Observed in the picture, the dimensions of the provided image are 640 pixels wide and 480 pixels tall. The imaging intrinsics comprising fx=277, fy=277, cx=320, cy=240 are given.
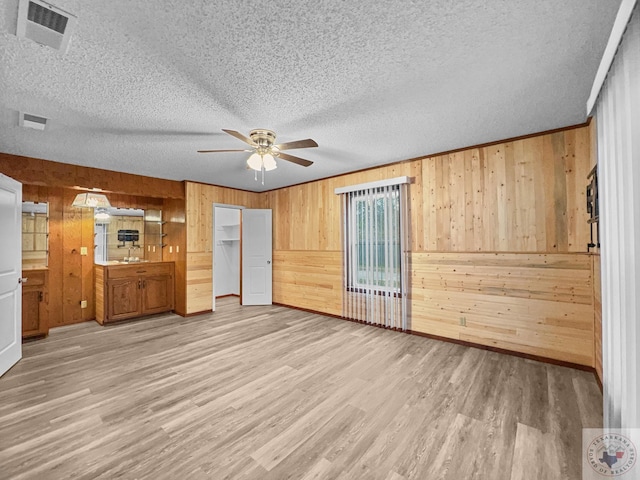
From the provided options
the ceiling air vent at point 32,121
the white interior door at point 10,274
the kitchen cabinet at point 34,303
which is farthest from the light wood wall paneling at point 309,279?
the ceiling air vent at point 32,121

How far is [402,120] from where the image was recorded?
265cm

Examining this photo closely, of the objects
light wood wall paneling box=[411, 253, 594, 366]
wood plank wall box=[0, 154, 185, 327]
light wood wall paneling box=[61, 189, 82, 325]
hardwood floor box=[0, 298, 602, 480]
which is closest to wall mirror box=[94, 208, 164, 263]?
wood plank wall box=[0, 154, 185, 327]

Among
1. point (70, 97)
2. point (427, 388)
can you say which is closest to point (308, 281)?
point (427, 388)

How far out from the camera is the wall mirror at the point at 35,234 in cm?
409

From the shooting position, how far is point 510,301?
3137 mm

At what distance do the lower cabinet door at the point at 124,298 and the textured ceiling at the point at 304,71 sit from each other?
228 cm

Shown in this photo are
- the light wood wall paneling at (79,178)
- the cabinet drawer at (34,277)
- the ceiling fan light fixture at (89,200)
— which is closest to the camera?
the light wood wall paneling at (79,178)

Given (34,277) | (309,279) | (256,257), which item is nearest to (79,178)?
(34,277)

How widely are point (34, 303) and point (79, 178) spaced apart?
5.87 ft

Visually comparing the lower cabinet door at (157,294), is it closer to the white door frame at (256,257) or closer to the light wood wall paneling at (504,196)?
the white door frame at (256,257)

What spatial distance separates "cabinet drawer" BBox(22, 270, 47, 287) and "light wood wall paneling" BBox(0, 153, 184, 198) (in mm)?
1173

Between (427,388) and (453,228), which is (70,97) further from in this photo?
(453,228)

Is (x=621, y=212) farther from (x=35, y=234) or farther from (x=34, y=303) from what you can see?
(x=35, y=234)

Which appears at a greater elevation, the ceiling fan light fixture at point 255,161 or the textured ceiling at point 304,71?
the textured ceiling at point 304,71
